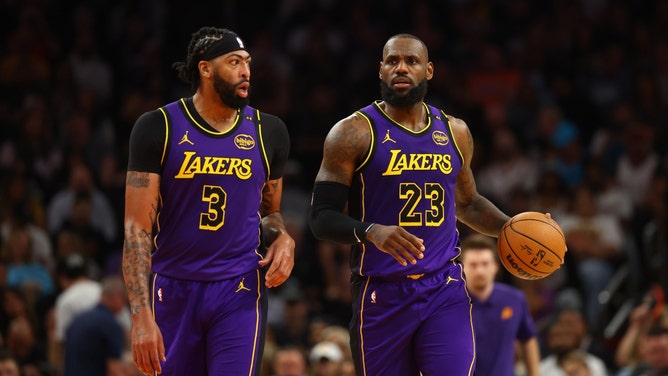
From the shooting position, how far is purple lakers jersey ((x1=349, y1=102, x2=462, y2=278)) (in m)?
7.23

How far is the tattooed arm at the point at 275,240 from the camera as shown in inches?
267

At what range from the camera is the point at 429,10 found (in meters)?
18.2

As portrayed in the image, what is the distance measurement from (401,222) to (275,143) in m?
0.93

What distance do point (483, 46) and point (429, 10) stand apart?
1242mm

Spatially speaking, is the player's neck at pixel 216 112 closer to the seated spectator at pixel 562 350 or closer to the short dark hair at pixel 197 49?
the short dark hair at pixel 197 49

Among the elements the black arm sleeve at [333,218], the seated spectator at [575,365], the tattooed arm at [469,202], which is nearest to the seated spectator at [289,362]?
the seated spectator at [575,365]

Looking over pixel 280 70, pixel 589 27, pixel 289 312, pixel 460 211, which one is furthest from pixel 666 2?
pixel 460 211

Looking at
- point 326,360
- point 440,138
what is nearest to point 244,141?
point 440,138

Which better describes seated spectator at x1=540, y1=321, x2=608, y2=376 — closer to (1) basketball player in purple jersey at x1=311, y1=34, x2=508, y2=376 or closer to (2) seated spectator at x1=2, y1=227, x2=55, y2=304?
(1) basketball player in purple jersey at x1=311, y1=34, x2=508, y2=376

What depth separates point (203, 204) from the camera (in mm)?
6734

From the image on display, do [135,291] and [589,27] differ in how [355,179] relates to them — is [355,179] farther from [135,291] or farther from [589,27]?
[589,27]

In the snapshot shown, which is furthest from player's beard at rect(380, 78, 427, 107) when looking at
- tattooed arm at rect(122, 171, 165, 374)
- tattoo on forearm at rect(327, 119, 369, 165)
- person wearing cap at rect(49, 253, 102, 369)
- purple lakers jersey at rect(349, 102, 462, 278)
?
person wearing cap at rect(49, 253, 102, 369)

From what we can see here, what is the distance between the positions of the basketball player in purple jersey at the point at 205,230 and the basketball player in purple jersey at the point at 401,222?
0.55 meters

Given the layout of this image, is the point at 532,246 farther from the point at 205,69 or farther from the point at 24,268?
the point at 24,268
